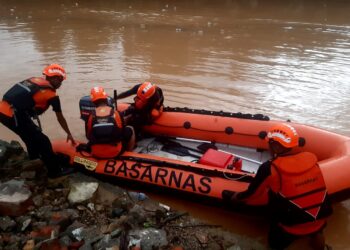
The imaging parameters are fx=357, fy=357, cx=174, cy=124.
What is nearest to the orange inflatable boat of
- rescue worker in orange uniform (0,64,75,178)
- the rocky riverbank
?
the rocky riverbank

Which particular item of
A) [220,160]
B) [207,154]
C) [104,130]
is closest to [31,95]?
[104,130]

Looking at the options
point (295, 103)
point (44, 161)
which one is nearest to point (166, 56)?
point (295, 103)

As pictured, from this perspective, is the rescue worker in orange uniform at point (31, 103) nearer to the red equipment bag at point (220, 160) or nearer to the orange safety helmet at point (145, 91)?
the orange safety helmet at point (145, 91)

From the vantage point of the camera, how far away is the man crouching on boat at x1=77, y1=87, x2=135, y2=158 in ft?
11.5

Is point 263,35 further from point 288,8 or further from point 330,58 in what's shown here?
point 288,8

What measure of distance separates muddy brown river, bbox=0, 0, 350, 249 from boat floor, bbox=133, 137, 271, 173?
62cm

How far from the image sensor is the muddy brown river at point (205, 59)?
5.64 metres

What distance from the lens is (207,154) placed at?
12.6ft


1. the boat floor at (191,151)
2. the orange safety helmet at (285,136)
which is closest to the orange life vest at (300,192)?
the orange safety helmet at (285,136)

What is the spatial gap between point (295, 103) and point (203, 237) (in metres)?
3.85

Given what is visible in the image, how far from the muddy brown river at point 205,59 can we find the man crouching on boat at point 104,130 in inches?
29.9

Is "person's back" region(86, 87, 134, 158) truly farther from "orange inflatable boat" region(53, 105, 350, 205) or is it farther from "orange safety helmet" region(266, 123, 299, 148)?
"orange safety helmet" region(266, 123, 299, 148)

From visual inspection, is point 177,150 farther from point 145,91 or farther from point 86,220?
point 86,220

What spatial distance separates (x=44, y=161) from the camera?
3.68 meters
